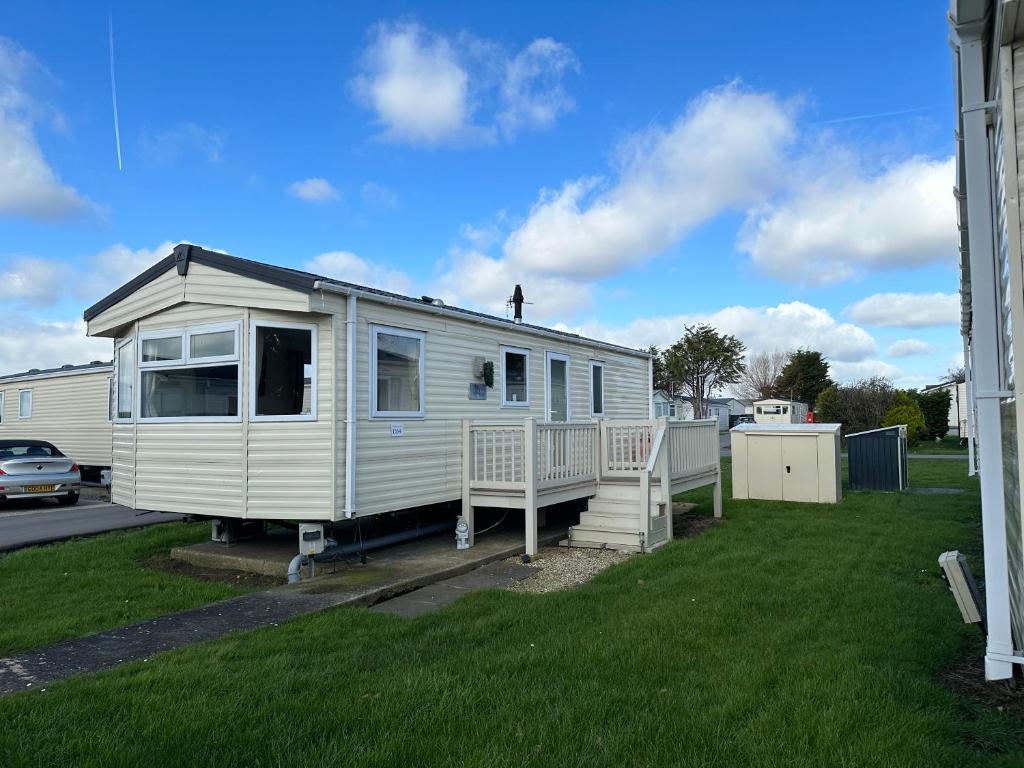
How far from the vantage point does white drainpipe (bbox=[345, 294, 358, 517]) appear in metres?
7.11

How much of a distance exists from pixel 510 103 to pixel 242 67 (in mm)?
5120

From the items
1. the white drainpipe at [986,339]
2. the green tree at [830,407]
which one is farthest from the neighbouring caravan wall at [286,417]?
the green tree at [830,407]

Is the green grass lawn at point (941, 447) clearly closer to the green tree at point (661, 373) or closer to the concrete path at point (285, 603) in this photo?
the green tree at point (661, 373)

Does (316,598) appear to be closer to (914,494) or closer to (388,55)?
(388,55)

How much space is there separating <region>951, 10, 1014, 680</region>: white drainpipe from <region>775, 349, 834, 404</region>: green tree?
45.5 metres

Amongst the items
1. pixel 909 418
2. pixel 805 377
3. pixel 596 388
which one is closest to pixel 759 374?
pixel 805 377

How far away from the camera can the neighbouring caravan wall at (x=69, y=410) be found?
1812cm

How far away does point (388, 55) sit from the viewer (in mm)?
10359

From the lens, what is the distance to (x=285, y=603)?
19.2 ft

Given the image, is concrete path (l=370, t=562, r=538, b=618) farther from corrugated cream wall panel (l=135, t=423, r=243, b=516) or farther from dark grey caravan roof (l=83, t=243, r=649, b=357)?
dark grey caravan roof (l=83, t=243, r=649, b=357)

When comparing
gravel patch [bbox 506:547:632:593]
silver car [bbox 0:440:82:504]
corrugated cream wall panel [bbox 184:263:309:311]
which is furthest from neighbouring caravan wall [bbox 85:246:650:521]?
silver car [bbox 0:440:82:504]

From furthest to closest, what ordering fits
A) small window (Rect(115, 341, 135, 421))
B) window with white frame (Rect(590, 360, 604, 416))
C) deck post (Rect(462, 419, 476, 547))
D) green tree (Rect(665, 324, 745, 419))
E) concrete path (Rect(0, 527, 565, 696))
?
green tree (Rect(665, 324, 745, 419))
window with white frame (Rect(590, 360, 604, 416))
deck post (Rect(462, 419, 476, 547))
small window (Rect(115, 341, 135, 421))
concrete path (Rect(0, 527, 565, 696))

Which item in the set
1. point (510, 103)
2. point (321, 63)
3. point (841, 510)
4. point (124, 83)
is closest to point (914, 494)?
point (841, 510)

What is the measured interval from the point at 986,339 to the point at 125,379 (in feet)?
30.3
